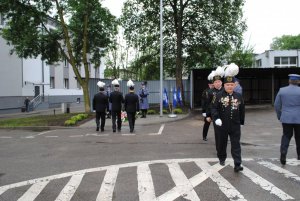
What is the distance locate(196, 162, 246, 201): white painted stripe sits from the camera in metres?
5.80

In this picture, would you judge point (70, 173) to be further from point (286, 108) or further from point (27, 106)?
point (27, 106)

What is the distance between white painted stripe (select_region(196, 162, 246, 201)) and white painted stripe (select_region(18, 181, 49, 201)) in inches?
115

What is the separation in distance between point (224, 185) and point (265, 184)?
69 centimetres

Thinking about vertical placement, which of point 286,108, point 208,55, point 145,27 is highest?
point 145,27

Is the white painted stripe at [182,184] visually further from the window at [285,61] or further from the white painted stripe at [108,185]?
the window at [285,61]

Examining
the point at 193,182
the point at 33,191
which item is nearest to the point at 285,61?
the point at 193,182

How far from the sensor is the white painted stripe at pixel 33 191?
592 cm

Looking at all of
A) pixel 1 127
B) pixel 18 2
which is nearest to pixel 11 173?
pixel 1 127

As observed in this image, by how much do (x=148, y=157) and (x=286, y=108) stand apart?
334 cm

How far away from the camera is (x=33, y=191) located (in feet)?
20.8

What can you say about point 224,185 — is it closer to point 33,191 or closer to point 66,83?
point 33,191

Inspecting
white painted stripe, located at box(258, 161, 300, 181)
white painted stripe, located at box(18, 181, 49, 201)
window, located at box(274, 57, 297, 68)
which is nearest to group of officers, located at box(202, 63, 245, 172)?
white painted stripe, located at box(258, 161, 300, 181)

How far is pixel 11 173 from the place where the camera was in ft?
25.9

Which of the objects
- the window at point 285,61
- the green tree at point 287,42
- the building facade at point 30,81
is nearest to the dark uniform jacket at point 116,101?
the building facade at point 30,81
